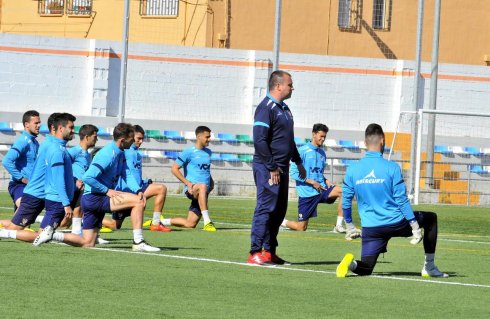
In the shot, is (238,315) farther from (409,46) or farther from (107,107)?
(409,46)

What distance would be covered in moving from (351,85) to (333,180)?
858cm

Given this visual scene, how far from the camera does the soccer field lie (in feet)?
31.7

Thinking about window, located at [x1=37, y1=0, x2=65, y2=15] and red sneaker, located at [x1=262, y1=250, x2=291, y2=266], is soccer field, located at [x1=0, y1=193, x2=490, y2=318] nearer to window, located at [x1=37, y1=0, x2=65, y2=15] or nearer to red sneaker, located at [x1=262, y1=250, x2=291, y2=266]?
red sneaker, located at [x1=262, y1=250, x2=291, y2=266]

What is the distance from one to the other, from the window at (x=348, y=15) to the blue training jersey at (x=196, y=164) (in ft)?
85.7

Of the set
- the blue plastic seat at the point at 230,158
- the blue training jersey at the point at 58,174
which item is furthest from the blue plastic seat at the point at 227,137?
the blue training jersey at the point at 58,174

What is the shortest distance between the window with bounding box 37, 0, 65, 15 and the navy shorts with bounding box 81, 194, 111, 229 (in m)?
33.3

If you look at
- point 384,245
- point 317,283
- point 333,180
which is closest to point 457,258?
point 384,245

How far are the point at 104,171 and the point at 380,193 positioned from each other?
424cm

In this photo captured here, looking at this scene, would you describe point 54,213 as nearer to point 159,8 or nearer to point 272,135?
point 272,135

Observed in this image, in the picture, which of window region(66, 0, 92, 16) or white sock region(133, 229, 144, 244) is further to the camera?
window region(66, 0, 92, 16)

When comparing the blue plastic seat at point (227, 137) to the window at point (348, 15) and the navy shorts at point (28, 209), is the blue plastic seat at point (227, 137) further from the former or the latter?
the navy shorts at point (28, 209)

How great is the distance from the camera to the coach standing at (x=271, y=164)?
1398cm

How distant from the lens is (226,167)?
3675 cm

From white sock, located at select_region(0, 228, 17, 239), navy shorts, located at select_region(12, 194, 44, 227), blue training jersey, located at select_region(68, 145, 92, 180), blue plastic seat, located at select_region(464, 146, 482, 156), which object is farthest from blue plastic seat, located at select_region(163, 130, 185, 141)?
white sock, located at select_region(0, 228, 17, 239)
